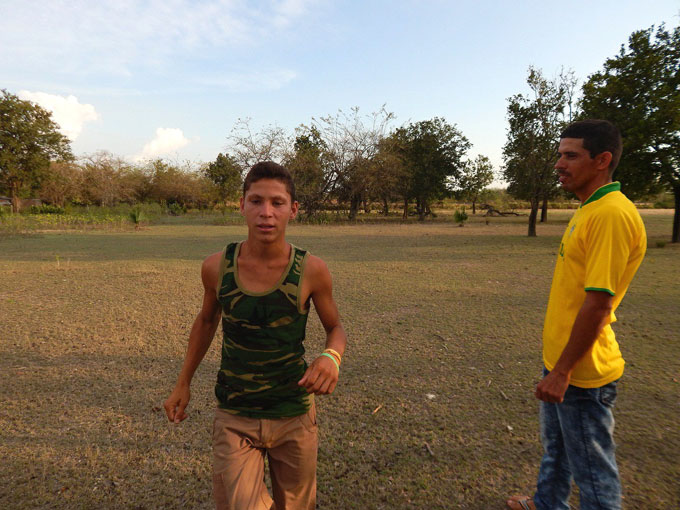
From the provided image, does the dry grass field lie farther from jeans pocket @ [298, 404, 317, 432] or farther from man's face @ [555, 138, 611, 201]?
man's face @ [555, 138, 611, 201]

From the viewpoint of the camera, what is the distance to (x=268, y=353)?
5.40 feet

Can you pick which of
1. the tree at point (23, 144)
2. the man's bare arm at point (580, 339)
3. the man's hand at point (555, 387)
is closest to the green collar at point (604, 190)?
the man's bare arm at point (580, 339)

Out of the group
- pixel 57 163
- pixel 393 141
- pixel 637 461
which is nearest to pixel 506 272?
pixel 637 461

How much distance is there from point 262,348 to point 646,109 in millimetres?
18794

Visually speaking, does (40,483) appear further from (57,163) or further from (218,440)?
(57,163)

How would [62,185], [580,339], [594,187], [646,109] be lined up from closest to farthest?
[580,339], [594,187], [646,109], [62,185]

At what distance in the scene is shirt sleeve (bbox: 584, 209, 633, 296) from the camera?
1548 millimetres

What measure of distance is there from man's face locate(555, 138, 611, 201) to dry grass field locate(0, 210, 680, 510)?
1.90 m

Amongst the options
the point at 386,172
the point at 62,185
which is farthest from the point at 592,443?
the point at 62,185

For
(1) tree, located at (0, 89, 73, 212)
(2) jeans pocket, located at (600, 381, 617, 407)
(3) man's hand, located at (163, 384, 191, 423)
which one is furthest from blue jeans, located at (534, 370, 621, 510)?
(1) tree, located at (0, 89, 73, 212)

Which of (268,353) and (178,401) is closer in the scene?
(268,353)

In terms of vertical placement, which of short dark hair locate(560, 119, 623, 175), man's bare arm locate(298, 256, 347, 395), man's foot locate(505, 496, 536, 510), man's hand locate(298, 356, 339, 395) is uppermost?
short dark hair locate(560, 119, 623, 175)

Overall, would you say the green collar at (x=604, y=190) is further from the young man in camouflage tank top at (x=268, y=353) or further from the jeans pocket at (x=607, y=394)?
the young man in camouflage tank top at (x=268, y=353)

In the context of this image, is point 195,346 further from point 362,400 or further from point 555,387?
point 362,400
